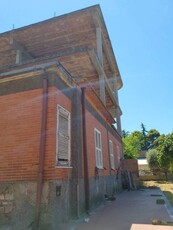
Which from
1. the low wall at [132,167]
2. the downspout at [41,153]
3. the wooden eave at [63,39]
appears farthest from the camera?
the low wall at [132,167]

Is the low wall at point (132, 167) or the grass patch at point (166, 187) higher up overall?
the low wall at point (132, 167)

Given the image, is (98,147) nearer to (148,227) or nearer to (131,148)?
(148,227)

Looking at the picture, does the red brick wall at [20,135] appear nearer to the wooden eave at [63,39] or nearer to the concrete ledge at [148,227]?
the concrete ledge at [148,227]

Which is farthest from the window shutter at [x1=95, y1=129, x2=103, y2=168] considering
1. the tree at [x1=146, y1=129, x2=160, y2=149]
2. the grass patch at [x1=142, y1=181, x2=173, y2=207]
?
the tree at [x1=146, y1=129, x2=160, y2=149]

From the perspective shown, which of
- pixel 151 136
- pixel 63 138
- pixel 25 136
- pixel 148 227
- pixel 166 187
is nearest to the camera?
pixel 148 227

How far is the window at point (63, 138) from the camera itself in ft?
18.8

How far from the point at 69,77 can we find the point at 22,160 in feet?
9.82

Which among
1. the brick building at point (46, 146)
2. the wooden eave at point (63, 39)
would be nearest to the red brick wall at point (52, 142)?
the brick building at point (46, 146)

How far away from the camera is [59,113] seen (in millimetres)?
6141

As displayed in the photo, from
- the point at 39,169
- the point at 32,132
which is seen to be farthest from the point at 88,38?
the point at 39,169

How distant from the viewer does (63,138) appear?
6.16m

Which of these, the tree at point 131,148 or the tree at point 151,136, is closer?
the tree at point 131,148

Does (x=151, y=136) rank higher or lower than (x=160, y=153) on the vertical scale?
higher

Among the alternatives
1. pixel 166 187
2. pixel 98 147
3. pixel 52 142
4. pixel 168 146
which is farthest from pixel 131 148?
pixel 52 142
